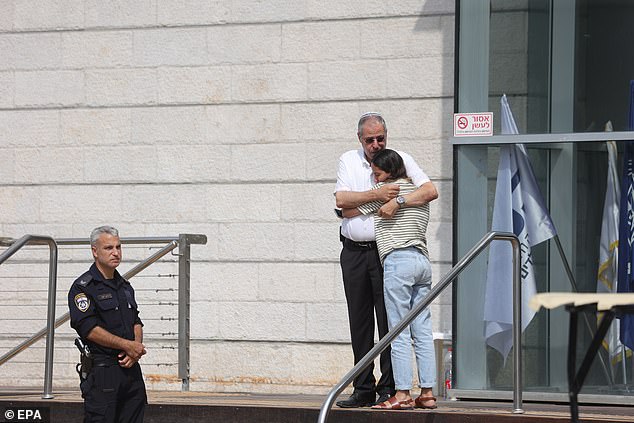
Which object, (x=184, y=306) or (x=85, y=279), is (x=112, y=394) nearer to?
(x=85, y=279)

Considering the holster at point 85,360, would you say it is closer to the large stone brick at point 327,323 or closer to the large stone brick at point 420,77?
the large stone brick at point 327,323

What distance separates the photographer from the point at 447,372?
852cm

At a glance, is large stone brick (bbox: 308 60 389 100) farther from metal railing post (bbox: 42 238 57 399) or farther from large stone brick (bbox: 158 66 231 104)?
metal railing post (bbox: 42 238 57 399)

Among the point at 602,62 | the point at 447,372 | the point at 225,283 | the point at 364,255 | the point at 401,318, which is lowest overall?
the point at 447,372

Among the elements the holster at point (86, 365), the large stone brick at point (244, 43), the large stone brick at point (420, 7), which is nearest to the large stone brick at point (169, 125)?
the large stone brick at point (244, 43)

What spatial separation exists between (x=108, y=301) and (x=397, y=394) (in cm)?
174

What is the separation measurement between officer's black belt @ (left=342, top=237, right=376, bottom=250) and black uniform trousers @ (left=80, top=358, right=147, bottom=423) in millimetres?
1501

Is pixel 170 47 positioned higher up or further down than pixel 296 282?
higher up

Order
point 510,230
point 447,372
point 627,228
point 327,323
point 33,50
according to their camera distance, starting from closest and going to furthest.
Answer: point 627,228 → point 510,230 → point 447,372 → point 327,323 → point 33,50

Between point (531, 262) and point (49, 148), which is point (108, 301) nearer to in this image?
point (531, 262)

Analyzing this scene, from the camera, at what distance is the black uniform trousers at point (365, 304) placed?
25.1 feet

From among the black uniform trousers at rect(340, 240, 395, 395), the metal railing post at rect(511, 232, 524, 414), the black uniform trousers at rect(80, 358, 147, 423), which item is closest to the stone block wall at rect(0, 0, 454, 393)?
the black uniform trousers at rect(340, 240, 395, 395)

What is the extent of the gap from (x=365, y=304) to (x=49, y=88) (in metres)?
4.23

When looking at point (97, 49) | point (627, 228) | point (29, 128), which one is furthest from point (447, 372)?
point (29, 128)
